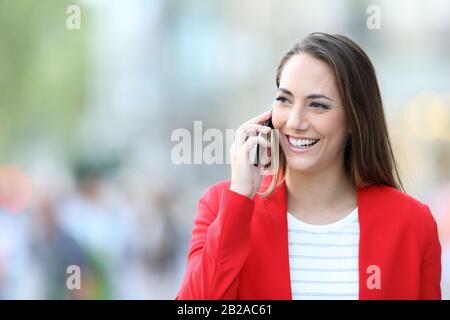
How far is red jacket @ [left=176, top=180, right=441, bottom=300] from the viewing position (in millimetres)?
1662

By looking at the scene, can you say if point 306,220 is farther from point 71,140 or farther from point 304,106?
point 71,140

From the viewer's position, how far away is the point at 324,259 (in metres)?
1.78

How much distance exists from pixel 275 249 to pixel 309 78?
43 centimetres

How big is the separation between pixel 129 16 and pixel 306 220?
224cm

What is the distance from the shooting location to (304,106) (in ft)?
5.81

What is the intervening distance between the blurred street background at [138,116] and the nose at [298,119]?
75.8 inches

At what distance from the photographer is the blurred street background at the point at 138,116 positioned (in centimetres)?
368

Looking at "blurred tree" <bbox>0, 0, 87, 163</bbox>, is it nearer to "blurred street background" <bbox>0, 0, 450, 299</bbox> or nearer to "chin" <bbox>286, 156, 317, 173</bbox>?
"blurred street background" <bbox>0, 0, 450, 299</bbox>

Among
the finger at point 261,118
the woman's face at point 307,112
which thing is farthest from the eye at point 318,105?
the finger at point 261,118

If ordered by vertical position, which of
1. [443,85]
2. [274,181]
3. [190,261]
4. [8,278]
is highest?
[443,85]

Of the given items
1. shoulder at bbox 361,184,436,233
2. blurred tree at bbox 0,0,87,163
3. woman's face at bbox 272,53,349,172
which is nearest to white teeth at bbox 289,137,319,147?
woman's face at bbox 272,53,349,172

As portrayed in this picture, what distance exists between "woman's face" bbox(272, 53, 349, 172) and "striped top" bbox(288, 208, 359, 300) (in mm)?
160

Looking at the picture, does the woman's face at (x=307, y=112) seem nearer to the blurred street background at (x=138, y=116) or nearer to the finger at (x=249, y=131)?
the finger at (x=249, y=131)
